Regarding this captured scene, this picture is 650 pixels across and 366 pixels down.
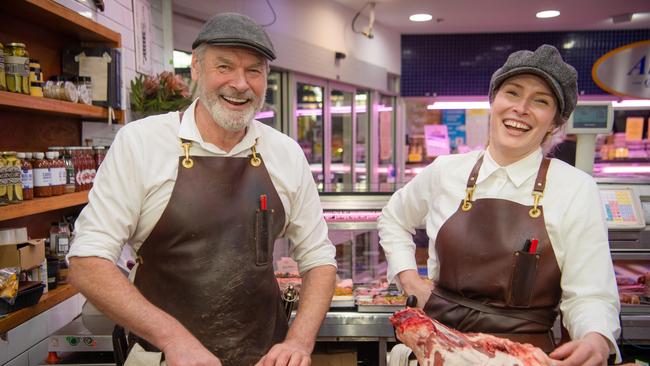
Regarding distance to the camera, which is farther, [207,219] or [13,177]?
[13,177]

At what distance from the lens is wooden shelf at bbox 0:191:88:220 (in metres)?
2.06

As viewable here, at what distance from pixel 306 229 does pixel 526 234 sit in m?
0.73

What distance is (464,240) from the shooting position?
1721mm

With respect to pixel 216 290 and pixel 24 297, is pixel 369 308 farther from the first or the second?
pixel 24 297

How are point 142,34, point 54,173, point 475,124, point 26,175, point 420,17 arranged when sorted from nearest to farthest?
1. point 26,175
2. point 54,173
3. point 142,34
4. point 420,17
5. point 475,124

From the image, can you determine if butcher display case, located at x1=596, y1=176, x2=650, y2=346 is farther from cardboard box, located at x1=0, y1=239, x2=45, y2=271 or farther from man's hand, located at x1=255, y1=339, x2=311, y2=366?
cardboard box, located at x1=0, y1=239, x2=45, y2=271

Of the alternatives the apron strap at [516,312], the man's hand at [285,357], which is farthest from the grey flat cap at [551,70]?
the man's hand at [285,357]

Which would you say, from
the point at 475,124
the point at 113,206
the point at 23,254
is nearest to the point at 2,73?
the point at 23,254

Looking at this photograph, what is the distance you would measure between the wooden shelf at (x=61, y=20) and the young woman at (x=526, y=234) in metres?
1.98

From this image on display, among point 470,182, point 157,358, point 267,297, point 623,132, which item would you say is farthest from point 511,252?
point 623,132

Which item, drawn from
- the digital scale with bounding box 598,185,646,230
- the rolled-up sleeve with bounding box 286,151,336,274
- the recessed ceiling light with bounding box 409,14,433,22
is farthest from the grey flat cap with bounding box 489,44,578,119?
the recessed ceiling light with bounding box 409,14,433,22

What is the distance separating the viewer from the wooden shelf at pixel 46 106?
6.80 feet

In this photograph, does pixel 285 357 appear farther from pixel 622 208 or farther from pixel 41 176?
pixel 622 208

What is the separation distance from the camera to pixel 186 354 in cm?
139
